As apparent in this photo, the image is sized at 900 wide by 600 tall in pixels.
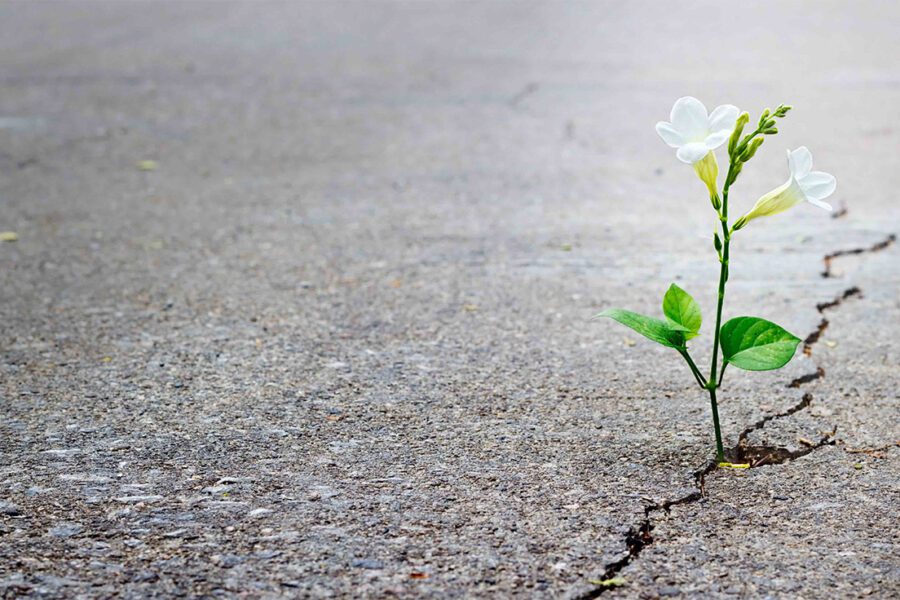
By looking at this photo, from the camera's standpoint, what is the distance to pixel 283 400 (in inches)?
120

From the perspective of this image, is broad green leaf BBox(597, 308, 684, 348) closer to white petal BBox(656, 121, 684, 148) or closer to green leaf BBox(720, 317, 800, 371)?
green leaf BBox(720, 317, 800, 371)

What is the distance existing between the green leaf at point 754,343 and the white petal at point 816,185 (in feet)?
1.07

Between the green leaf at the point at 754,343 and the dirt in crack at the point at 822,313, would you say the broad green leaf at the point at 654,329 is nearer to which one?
the green leaf at the point at 754,343

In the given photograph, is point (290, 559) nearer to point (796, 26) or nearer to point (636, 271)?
point (636, 271)

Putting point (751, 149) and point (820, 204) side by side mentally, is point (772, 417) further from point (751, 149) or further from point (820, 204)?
point (751, 149)

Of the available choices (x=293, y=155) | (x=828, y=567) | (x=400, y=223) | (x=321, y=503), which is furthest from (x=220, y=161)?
(x=828, y=567)

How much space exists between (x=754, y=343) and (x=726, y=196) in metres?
0.39

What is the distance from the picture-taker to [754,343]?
2.51 m

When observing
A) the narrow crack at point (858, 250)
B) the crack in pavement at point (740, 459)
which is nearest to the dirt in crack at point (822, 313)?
the crack in pavement at point (740, 459)

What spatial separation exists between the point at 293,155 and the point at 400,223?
1.54 m

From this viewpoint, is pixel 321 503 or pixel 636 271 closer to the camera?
pixel 321 503

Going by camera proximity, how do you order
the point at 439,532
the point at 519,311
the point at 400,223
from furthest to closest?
the point at 400,223
the point at 519,311
the point at 439,532

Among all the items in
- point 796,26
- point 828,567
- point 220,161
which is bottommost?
point 828,567

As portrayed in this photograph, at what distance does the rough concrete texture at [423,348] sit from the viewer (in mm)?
2268
